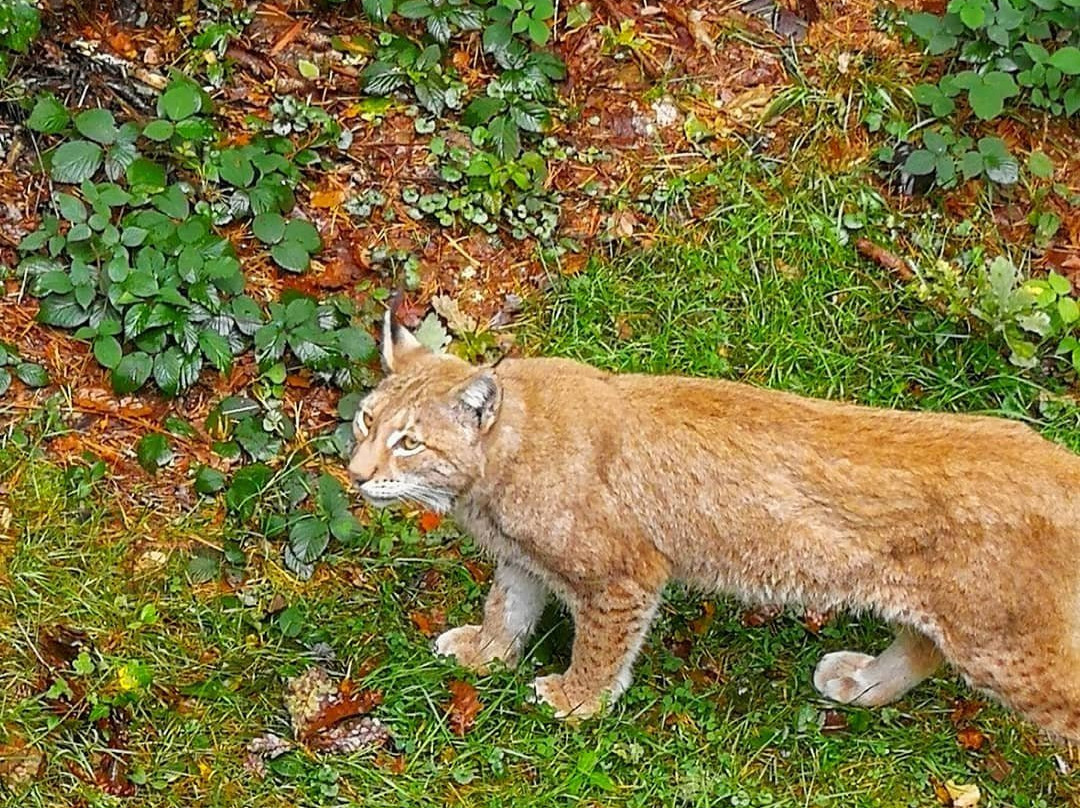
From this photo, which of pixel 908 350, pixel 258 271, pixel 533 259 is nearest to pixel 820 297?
pixel 908 350

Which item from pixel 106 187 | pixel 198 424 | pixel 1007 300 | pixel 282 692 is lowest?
pixel 282 692

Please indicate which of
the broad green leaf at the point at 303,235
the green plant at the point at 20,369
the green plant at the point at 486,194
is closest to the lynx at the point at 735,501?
the broad green leaf at the point at 303,235

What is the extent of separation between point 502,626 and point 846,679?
1.27 meters

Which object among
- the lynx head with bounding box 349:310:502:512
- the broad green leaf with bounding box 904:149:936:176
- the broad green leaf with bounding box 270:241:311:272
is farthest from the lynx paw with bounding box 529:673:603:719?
the broad green leaf with bounding box 904:149:936:176

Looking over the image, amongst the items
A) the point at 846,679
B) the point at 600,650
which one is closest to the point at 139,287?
the point at 600,650

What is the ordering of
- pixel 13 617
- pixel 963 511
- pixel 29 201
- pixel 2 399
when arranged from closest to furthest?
pixel 963 511
pixel 13 617
pixel 2 399
pixel 29 201

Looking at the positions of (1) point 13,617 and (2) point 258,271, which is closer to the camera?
(1) point 13,617

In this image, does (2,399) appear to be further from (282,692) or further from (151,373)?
(282,692)

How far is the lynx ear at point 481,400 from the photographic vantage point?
4.69 meters

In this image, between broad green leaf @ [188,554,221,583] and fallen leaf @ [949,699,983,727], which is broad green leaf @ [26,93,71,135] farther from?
fallen leaf @ [949,699,983,727]

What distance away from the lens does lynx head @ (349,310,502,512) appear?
473cm

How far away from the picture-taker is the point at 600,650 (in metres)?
5.04

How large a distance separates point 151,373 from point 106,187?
0.79 m

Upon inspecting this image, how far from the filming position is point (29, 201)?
6.04 m
